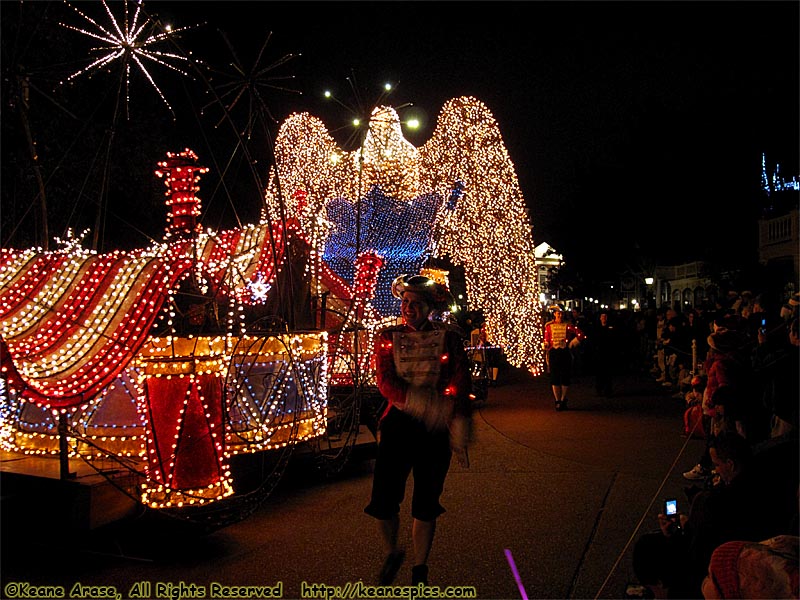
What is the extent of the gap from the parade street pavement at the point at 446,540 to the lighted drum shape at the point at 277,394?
0.57m

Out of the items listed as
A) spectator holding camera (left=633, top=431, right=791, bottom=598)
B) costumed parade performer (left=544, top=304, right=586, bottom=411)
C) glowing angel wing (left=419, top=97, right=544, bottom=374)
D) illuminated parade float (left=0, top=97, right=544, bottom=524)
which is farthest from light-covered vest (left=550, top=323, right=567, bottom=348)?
spectator holding camera (left=633, top=431, right=791, bottom=598)

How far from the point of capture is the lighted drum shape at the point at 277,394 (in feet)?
21.7

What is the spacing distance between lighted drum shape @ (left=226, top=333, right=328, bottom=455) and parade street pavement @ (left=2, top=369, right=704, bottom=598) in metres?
0.57

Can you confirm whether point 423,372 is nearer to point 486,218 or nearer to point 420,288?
point 420,288

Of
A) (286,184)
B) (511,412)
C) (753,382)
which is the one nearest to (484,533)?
(753,382)

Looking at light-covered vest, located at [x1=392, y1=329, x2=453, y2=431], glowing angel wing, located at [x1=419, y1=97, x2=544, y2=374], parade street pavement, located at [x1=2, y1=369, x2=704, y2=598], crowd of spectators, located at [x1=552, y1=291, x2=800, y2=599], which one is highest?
glowing angel wing, located at [x1=419, y1=97, x2=544, y2=374]

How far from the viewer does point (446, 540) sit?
564 cm

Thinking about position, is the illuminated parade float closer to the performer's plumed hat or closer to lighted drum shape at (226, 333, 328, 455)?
lighted drum shape at (226, 333, 328, 455)

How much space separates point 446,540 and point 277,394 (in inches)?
85.9

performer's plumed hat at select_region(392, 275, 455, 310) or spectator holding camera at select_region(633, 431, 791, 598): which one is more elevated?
performer's plumed hat at select_region(392, 275, 455, 310)

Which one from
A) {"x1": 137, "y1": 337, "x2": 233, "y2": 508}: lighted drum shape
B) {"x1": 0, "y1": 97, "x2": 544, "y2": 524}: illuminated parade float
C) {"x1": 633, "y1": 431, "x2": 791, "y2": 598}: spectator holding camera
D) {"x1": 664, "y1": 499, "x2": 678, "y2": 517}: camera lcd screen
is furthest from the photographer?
{"x1": 137, "y1": 337, "x2": 233, "y2": 508}: lighted drum shape

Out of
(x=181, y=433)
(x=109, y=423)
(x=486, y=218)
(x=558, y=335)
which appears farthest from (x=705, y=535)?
(x=558, y=335)

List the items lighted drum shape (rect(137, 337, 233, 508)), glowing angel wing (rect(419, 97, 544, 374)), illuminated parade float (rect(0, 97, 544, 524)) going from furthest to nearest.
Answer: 1. glowing angel wing (rect(419, 97, 544, 374))
2. lighted drum shape (rect(137, 337, 233, 508))
3. illuminated parade float (rect(0, 97, 544, 524))

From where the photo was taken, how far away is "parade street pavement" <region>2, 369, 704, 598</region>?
4.82m
